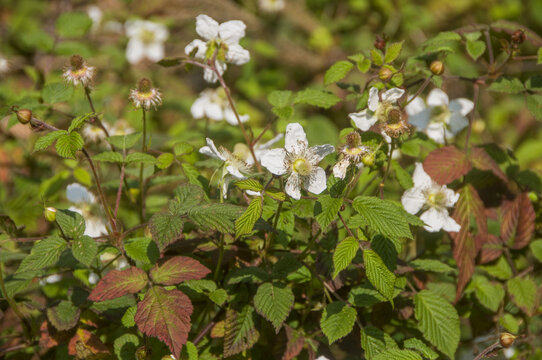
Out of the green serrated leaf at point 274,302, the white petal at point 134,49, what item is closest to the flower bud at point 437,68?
the green serrated leaf at point 274,302

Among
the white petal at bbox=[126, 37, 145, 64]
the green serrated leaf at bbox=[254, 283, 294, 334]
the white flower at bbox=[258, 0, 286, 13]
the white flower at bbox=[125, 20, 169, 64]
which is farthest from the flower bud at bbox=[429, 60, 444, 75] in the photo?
the white flower at bbox=[258, 0, 286, 13]

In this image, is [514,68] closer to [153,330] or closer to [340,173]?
[340,173]

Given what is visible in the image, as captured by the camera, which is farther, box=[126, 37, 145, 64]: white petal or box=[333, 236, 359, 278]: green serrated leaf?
box=[126, 37, 145, 64]: white petal

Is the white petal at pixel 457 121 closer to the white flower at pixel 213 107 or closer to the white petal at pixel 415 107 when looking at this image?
the white petal at pixel 415 107

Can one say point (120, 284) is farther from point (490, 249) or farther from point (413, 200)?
point (490, 249)

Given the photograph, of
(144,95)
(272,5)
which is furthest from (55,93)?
(272,5)

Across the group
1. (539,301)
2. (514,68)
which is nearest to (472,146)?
(539,301)

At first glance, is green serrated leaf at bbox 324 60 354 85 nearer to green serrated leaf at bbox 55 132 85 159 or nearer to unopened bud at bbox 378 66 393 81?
unopened bud at bbox 378 66 393 81
